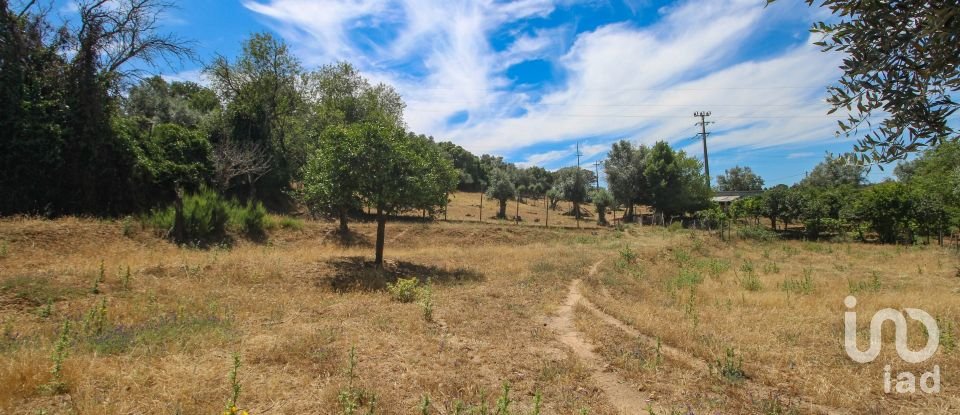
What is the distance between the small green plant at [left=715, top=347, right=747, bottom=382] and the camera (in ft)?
17.3

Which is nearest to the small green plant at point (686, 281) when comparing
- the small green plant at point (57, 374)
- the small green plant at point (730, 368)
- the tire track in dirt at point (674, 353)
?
the tire track in dirt at point (674, 353)

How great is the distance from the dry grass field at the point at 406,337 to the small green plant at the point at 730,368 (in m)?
0.04

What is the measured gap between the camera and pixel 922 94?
2.45 m

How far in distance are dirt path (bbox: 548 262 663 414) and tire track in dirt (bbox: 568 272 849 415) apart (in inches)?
33.3

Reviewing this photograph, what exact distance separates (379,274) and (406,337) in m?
6.01

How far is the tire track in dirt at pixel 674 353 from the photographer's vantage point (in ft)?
15.2

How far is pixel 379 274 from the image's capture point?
12.3 m

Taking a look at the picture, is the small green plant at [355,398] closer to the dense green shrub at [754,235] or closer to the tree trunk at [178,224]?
the tree trunk at [178,224]

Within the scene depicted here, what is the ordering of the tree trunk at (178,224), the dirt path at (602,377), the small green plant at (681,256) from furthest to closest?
the small green plant at (681,256), the tree trunk at (178,224), the dirt path at (602,377)

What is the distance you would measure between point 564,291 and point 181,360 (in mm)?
9084

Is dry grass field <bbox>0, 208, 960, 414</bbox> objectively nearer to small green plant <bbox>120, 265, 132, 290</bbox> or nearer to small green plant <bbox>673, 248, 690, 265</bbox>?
small green plant <bbox>120, 265, 132, 290</bbox>

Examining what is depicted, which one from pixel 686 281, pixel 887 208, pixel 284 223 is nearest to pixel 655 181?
pixel 887 208

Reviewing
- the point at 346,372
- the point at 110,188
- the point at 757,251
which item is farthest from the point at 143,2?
the point at 757,251

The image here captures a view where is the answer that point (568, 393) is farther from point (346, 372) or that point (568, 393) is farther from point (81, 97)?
point (81, 97)
